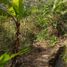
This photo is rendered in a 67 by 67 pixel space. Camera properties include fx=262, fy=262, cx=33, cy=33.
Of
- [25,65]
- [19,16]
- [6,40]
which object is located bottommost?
[25,65]

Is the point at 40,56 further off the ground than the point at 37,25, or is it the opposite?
the point at 37,25

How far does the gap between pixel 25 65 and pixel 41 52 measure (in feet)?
3.36

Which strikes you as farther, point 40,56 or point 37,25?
point 37,25

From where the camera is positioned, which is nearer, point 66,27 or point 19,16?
point 19,16

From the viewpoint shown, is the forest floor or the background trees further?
the background trees

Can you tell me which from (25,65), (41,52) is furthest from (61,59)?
(25,65)

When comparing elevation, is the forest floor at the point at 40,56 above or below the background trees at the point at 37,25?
below

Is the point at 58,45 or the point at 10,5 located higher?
the point at 10,5

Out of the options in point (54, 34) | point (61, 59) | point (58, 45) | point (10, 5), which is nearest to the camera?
point (10, 5)

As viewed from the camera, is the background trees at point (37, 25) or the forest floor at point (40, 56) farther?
the background trees at point (37, 25)

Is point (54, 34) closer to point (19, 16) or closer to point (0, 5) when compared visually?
point (0, 5)

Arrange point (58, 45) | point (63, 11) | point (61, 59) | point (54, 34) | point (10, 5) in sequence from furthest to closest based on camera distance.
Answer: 1. point (63, 11)
2. point (54, 34)
3. point (58, 45)
4. point (61, 59)
5. point (10, 5)

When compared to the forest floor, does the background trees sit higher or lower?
higher

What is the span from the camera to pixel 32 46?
827cm
